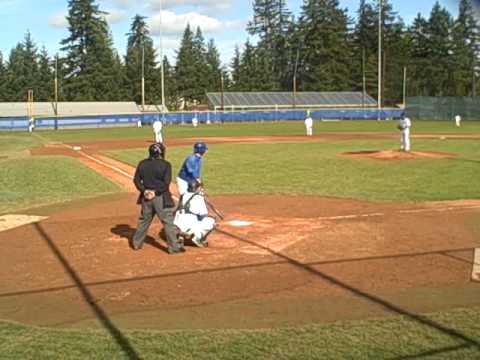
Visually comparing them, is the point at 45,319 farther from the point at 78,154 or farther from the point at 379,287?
the point at 78,154

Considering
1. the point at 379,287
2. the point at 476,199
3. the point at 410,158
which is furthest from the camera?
the point at 410,158

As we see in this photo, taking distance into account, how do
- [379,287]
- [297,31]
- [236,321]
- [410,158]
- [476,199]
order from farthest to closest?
[297,31], [410,158], [476,199], [379,287], [236,321]

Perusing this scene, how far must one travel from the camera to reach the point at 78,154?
3241cm

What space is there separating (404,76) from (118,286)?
95.9 meters

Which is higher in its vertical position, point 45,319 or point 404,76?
point 404,76

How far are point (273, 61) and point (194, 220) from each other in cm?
11610

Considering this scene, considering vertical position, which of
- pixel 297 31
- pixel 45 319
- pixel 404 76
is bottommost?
pixel 45 319

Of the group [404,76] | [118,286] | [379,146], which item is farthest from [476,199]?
[404,76]

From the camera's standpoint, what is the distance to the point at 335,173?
21.2 m

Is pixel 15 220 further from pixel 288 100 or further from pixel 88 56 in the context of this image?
pixel 88 56

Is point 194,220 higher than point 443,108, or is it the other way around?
point 443,108

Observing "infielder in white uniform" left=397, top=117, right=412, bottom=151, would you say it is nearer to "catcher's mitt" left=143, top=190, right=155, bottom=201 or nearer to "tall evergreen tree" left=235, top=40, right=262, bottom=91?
"catcher's mitt" left=143, top=190, right=155, bottom=201

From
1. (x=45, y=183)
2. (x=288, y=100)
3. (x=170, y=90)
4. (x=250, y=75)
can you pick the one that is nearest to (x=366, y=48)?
(x=250, y=75)

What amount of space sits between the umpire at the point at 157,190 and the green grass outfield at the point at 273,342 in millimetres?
3444
